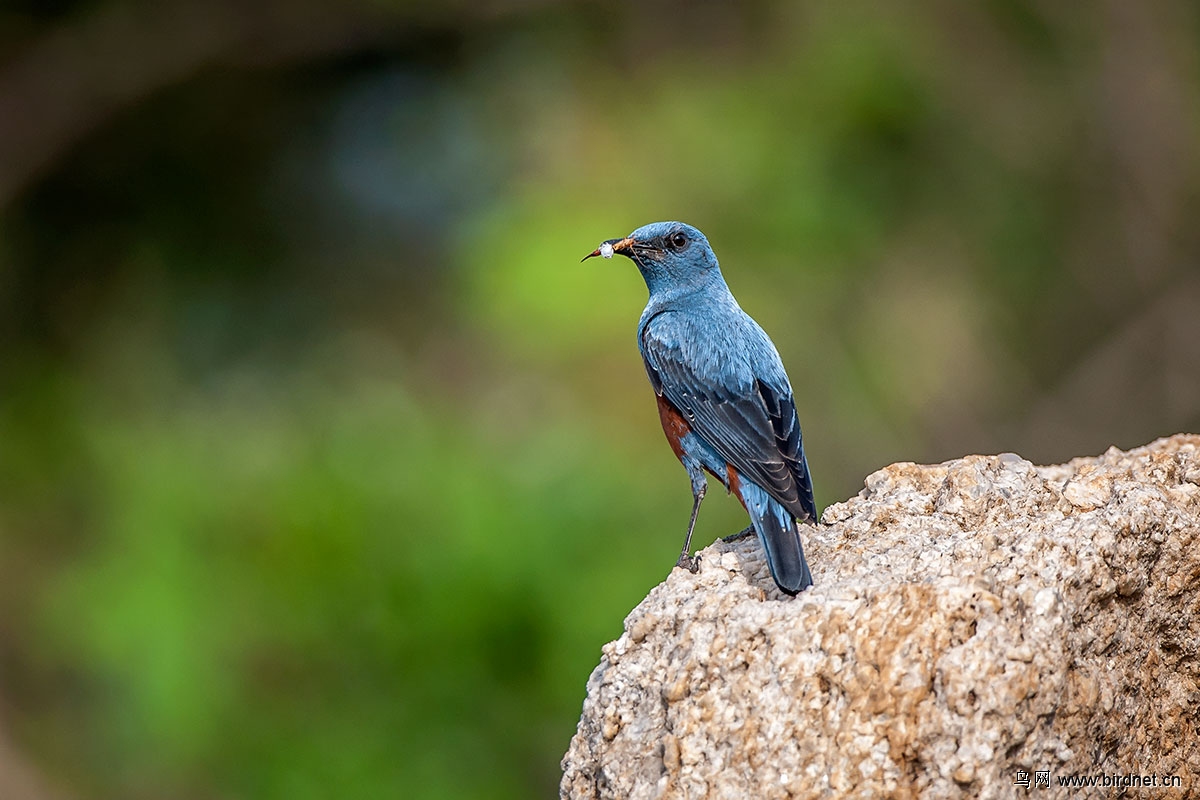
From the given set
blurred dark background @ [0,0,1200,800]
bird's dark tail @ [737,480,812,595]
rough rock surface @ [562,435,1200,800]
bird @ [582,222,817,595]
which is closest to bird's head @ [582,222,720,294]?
bird @ [582,222,817,595]

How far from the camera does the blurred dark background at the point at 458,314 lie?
7.84 m

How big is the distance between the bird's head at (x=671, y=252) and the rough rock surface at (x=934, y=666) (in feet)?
5.88

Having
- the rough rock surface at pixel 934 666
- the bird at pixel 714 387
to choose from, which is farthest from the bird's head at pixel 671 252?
the rough rock surface at pixel 934 666

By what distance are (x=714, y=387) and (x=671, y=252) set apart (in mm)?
833

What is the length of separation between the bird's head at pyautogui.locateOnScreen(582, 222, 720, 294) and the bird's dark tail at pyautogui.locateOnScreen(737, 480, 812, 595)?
154cm

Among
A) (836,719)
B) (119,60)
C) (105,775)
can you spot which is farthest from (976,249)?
(836,719)

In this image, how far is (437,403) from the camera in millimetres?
9398

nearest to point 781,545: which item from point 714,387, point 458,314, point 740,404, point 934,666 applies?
point 934,666

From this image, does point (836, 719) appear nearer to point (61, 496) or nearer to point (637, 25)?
point (61, 496)

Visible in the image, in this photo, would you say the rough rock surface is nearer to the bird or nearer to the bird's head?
the bird

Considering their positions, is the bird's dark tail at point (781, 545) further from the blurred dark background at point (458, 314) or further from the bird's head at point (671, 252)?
the blurred dark background at point (458, 314)

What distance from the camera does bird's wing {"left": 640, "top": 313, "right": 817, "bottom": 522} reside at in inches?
168

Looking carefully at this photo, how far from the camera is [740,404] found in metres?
4.57

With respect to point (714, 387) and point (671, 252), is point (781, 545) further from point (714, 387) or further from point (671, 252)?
point (671, 252)
